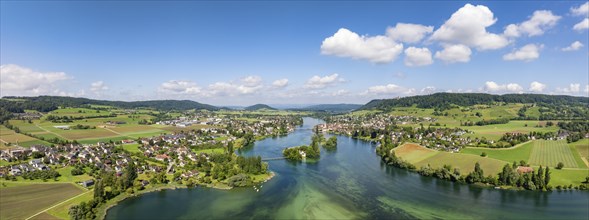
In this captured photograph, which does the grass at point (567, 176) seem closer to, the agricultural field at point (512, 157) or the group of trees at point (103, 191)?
the agricultural field at point (512, 157)

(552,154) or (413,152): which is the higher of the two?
(552,154)

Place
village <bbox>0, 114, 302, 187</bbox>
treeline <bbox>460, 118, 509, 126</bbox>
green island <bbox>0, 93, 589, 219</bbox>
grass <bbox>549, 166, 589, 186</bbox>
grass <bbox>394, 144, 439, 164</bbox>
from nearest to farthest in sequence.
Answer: green island <bbox>0, 93, 589, 219</bbox>, grass <bbox>549, 166, 589, 186</bbox>, village <bbox>0, 114, 302, 187</bbox>, grass <bbox>394, 144, 439, 164</bbox>, treeline <bbox>460, 118, 509, 126</bbox>

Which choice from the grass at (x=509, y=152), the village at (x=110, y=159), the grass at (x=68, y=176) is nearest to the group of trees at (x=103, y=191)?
the grass at (x=68, y=176)

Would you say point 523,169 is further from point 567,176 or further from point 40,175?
point 40,175

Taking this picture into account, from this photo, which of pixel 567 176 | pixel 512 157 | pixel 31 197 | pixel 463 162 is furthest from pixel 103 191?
pixel 512 157

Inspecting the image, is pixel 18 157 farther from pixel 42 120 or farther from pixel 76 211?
pixel 42 120

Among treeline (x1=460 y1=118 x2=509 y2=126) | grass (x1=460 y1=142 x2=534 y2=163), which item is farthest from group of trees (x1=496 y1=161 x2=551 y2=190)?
treeline (x1=460 y1=118 x2=509 y2=126)

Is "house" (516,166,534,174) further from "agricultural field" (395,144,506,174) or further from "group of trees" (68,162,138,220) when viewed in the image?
"group of trees" (68,162,138,220)
